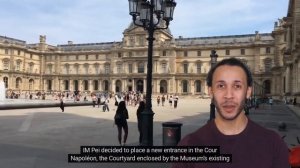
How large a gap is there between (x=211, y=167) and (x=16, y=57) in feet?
338

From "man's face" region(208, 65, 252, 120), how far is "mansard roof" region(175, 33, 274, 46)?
291ft

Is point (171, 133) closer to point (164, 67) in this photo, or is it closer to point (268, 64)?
point (268, 64)

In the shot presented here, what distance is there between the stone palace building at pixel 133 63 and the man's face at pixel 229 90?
7916 cm

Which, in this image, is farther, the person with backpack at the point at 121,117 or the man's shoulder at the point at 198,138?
the person with backpack at the point at 121,117

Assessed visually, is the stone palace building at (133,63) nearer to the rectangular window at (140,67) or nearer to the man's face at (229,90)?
the rectangular window at (140,67)

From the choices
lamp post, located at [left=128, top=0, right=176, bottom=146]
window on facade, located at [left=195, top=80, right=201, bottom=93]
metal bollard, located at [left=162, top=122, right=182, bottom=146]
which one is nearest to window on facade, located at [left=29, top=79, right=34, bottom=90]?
window on facade, located at [left=195, top=80, right=201, bottom=93]

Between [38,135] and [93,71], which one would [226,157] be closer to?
[38,135]

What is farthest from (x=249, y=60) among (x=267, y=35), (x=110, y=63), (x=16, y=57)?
(x=16, y=57)

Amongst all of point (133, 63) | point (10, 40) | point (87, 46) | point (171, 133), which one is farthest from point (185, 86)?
point (171, 133)

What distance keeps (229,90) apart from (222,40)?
3728 inches

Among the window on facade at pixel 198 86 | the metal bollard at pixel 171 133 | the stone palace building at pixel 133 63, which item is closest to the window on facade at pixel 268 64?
the stone palace building at pixel 133 63

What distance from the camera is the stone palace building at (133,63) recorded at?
86562 mm

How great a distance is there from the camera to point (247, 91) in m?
2.06

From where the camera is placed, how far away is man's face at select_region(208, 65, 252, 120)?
77.9 inches
